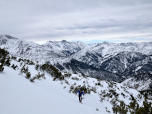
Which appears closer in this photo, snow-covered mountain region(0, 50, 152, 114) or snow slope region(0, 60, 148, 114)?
snow slope region(0, 60, 148, 114)

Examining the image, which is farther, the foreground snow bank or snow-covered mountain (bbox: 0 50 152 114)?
snow-covered mountain (bbox: 0 50 152 114)

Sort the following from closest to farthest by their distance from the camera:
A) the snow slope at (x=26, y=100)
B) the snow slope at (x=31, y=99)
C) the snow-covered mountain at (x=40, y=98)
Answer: the snow slope at (x=26, y=100)
the snow slope at (x=31, y=99)
the snow-covered mountain at (x=40, y=98)

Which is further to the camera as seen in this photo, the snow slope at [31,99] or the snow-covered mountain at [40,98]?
the snow-covered mountain at [40,98]

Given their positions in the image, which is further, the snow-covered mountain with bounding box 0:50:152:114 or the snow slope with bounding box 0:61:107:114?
the snow-covered mountain with bounding box 0:50:152:114

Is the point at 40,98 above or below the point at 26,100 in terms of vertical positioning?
below

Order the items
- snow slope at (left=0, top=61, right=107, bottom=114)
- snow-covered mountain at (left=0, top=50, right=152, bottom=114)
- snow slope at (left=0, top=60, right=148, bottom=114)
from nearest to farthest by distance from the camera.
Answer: snow slope at (left=0, top=61, right=107, bottom=114) → snow slope at (left=0, top=60, right=148, bottom=114) → snow-covered mountain at (left=0, top=50, right=152, bottom=114)

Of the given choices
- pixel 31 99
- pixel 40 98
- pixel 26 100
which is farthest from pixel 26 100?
pixel 40 98

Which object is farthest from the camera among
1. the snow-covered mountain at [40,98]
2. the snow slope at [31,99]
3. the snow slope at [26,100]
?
the snow-covered mountain at [40,98]

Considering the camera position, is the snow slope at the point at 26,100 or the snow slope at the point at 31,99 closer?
the snow slope at the point at 26,100

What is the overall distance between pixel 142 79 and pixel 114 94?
111 metres

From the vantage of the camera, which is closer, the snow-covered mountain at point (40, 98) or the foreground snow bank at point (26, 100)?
the foreground snow bank at point (26, 100)

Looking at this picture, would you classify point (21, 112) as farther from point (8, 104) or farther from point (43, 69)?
point (43, 69)

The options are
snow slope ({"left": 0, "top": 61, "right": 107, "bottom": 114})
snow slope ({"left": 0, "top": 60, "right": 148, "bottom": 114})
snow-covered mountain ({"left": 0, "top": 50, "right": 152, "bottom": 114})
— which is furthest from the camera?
snow-covered mountain ({"left": 0, "top": 50, "right": 152, "bottom": 114})

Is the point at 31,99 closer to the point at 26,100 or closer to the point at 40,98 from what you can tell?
the point at 26,100
